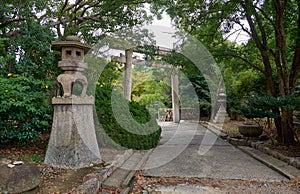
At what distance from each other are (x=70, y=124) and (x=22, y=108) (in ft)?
3.84

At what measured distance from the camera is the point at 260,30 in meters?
5.66

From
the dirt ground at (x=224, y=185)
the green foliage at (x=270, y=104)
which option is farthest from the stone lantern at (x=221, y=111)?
the dirt ground at (x=224, y=185)

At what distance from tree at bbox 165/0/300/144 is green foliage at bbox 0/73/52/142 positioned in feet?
11.3

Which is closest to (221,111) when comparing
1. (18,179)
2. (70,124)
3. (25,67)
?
(70,124)

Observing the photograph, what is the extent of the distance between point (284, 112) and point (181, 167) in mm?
2778

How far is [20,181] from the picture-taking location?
95.0 inches

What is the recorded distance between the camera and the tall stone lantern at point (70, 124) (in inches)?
138

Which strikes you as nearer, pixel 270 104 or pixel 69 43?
pixel 69 43

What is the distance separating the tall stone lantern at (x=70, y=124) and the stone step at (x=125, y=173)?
21.2 inches

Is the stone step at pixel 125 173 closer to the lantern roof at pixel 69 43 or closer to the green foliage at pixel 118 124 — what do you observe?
the green foliage at pixel 118 124

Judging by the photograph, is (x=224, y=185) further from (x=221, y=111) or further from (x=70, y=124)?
(x=221, y=111)

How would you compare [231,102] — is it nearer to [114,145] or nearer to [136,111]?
[136,111]

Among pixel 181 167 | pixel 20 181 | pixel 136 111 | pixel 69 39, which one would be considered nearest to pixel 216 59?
pixel 136 111

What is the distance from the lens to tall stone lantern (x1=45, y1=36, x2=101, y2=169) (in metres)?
3.50
